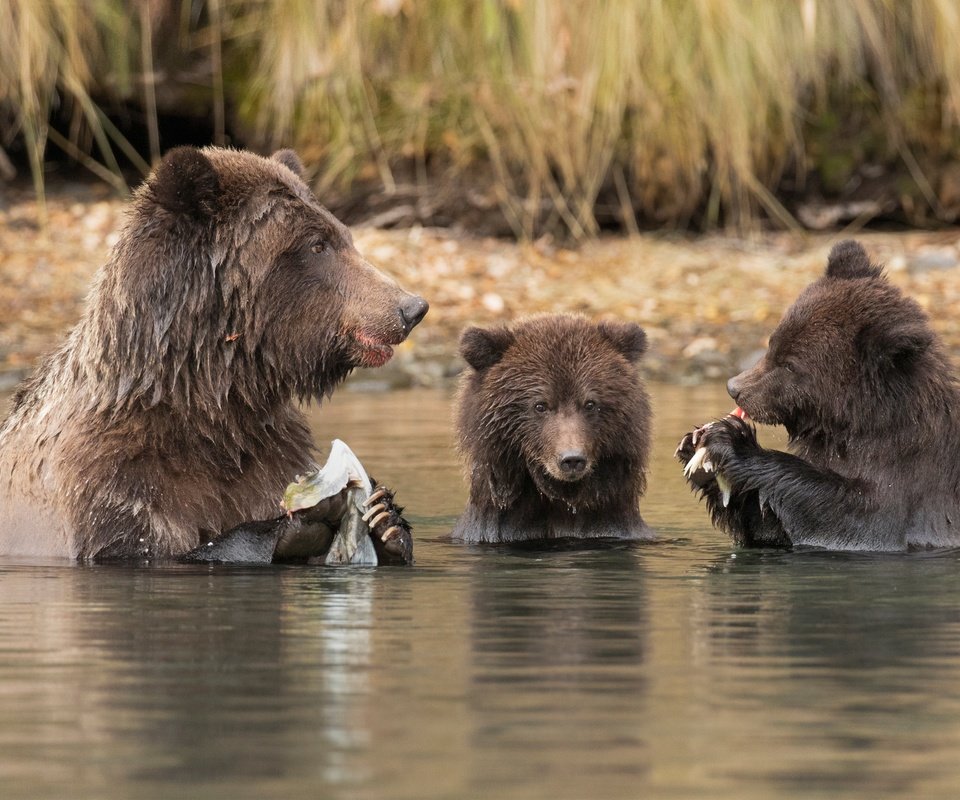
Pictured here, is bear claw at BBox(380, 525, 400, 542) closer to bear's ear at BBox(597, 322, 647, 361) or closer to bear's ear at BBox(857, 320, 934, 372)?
bear's ear at BBox(597, 322, 647, 361)

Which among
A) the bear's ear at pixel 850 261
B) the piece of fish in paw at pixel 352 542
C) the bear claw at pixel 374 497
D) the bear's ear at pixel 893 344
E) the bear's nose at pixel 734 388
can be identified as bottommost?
the piece of fish in paw at pixel 352 542

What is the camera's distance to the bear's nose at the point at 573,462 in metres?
8.01

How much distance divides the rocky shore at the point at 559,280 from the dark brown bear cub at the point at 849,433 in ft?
21.8

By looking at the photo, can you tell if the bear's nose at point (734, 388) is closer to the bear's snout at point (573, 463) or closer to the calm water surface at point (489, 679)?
the bear's snout at point (573, 463)

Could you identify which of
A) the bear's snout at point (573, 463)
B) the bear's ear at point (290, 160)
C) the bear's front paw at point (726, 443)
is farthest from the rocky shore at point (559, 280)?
the bear's ear at point (290, 160)

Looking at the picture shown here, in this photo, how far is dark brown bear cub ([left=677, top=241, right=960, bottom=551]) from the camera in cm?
786

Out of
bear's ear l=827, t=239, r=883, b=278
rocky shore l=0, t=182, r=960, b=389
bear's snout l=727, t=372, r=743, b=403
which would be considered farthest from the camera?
rocky shore l=0, t=182, r=960, b=389

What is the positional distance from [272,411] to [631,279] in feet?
31.0

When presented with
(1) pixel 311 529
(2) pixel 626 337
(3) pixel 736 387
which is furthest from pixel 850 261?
(1) pixel 311 529

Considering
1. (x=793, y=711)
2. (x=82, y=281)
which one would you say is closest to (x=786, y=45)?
(x=82, y=281)

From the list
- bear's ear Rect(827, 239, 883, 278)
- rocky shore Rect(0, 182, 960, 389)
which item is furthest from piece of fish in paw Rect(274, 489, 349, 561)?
rocky shore Rect(0, 182, 960, 389)

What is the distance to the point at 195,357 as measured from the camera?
7.07 m

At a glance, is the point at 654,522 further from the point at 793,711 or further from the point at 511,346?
the point at 793,711

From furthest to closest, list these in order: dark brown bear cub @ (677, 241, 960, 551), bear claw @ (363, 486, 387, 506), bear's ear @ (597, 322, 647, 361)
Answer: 1. bear's ear @ (597, 322, 647, 361)
2. dark brown bear cub @ (677, 241, 960, 551)
3. bear claw @ (363, 486, 387, 506)
